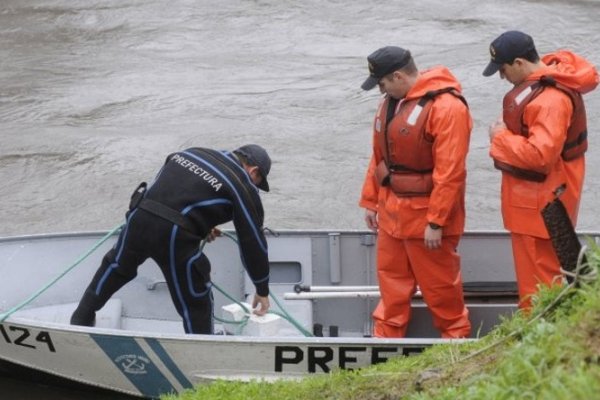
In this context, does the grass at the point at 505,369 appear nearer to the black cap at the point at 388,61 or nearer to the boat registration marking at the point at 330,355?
the boat registration marking at the point at 330,355

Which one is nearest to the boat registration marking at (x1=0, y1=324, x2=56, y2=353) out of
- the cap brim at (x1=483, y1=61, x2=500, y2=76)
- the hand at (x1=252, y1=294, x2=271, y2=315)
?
the hand at (x1=252, y1=294, x2=271, y2=315)

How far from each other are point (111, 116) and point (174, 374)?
8.44 metres

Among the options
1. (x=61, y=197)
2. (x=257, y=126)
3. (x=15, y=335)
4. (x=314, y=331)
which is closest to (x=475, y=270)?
(x=314, y=331)

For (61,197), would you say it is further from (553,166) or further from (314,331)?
(553,166)

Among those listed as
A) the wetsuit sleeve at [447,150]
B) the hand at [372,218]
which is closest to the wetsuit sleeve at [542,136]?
the wetsuit sleeve at [447,150]

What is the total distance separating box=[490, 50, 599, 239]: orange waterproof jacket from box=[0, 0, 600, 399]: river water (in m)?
3.59

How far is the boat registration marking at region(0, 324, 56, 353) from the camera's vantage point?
5.65 meters

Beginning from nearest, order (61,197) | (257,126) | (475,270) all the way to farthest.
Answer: (475,270) → (61,197) → (257,126)

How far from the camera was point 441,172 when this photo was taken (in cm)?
525

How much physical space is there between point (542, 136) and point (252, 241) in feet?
5.41

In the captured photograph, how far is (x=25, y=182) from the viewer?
11398mm

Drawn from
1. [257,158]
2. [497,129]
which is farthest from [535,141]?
[257,158]

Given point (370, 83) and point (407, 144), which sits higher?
point (370, 83)

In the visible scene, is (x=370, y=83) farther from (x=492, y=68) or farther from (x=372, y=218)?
(x=372, y=218)
